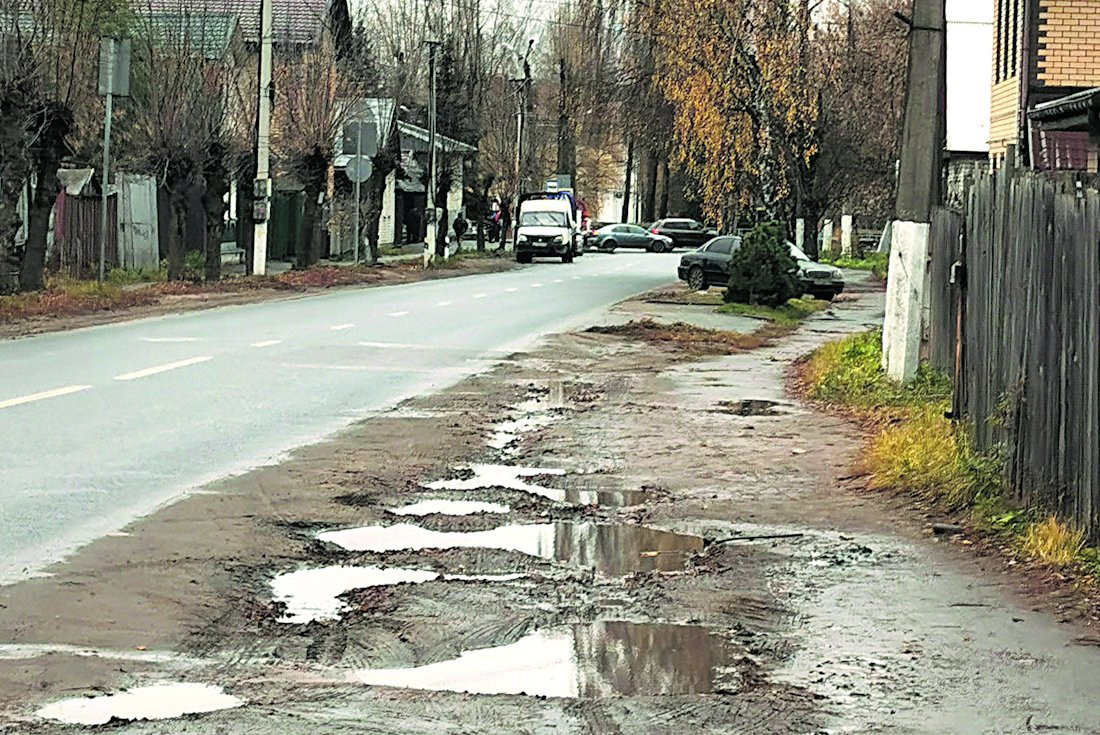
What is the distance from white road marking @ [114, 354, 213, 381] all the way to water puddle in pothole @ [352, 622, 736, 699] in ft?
33.2

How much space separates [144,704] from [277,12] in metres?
49.8

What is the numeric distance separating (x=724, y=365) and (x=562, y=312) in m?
10.1

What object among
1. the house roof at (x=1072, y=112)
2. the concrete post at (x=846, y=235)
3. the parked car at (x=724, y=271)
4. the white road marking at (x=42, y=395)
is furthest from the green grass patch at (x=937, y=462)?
the concrete post at (x=846, y=235)

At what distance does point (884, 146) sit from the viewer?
181 feet

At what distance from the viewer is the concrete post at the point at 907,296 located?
15891 millimetres

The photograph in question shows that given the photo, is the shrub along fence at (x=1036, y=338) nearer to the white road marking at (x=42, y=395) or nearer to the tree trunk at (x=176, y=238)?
the white road marking at (x=42, y=395)

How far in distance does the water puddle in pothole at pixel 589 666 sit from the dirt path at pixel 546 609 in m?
0.02

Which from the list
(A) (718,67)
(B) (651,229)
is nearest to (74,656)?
(A) (718,67)

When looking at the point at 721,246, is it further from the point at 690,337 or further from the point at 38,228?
the point at 38,228

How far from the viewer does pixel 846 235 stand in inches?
2623

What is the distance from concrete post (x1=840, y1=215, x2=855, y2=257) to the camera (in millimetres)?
65625

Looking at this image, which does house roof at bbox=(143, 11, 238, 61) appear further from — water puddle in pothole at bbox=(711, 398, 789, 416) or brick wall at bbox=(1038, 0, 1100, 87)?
water puddle in pothole at bbox=(711, 398, 789, 416)

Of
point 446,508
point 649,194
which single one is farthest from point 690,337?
point 649,194

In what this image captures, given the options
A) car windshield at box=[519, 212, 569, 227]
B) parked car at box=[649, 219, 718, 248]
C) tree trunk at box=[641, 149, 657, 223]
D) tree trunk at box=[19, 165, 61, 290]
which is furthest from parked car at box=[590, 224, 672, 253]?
tree trunk at box=[19, 165, 61, 290]
